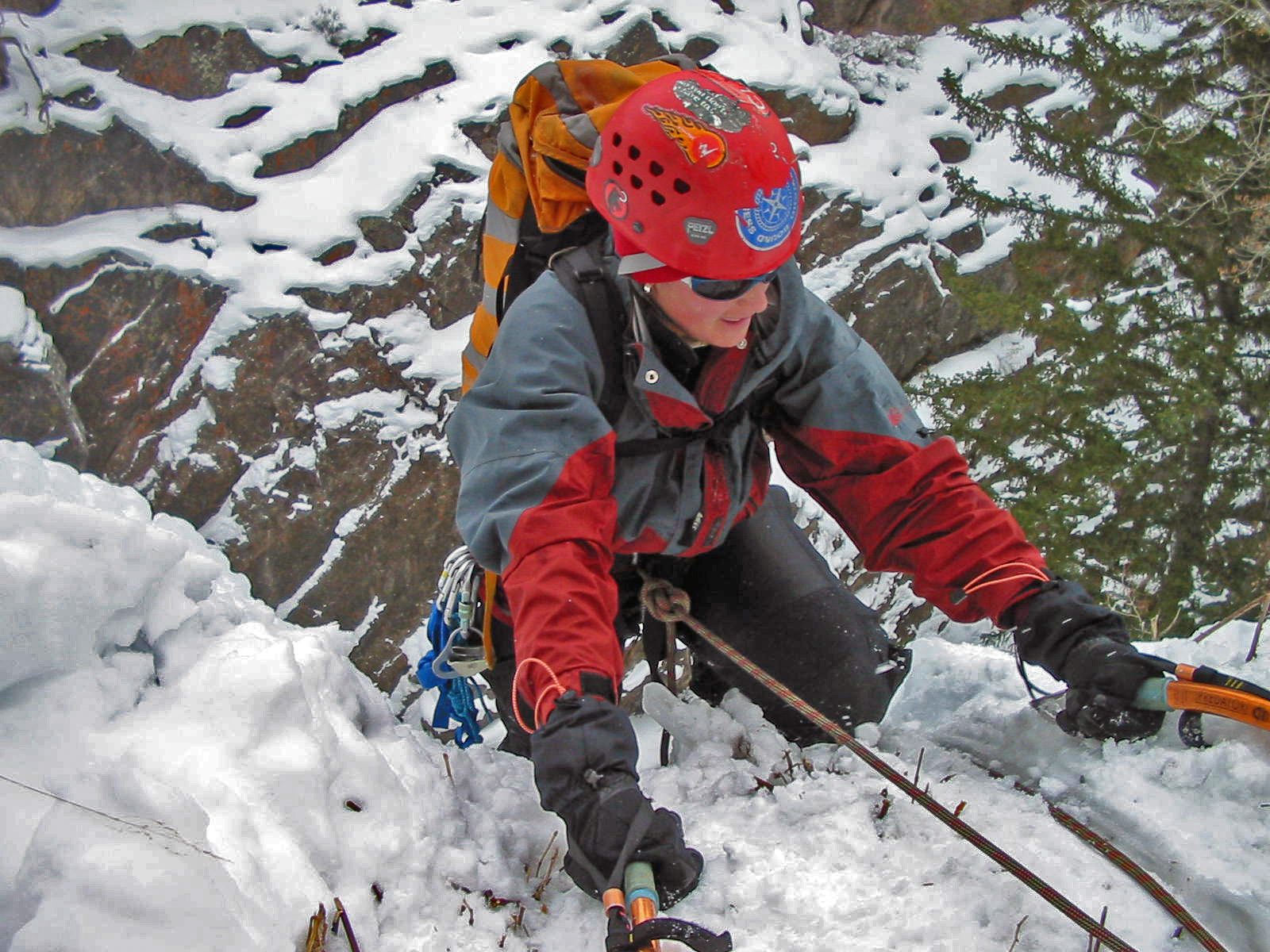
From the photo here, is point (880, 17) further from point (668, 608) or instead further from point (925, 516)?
point (668, 608)

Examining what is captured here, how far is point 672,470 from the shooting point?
88.7 inches

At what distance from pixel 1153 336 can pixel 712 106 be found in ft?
21.9

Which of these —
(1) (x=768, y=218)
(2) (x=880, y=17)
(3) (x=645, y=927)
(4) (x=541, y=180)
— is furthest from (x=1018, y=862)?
(2) (x=880, y=17)

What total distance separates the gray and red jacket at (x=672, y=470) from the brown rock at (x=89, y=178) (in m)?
7.17

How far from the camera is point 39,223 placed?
24.8ft

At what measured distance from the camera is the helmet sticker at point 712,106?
2.06 m

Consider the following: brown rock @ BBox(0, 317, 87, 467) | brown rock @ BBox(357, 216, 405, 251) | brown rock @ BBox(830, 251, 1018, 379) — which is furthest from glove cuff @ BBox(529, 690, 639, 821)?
brown rock @ BBox(830, 251, 1018, 379)

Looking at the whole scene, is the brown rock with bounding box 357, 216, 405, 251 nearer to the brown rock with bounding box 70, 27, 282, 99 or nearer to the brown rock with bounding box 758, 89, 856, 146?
the brown rock with bounding box 70, 27, 282, 99

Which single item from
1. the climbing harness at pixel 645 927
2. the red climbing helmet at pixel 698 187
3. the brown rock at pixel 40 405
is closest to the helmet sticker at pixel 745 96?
the red climbing helmet at pixel 698 187

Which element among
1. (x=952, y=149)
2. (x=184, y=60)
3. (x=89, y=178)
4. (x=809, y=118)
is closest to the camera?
(x=89, y=178)

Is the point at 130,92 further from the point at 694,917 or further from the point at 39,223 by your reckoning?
the point at 694,917

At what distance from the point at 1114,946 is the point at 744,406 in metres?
1.39

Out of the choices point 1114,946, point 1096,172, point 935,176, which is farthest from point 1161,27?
point 1114,946

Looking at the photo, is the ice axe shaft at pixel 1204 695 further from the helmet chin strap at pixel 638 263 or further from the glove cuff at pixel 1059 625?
the helmet chin strap at pixel 638 263
